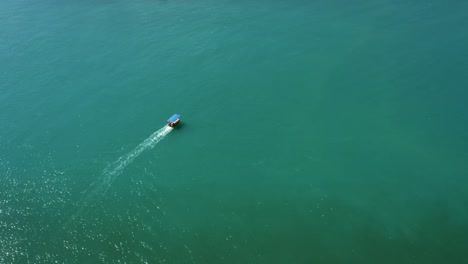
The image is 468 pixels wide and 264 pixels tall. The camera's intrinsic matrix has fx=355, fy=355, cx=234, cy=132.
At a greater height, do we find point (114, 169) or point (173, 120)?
point (173, 120)

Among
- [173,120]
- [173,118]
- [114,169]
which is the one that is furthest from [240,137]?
[114,169]

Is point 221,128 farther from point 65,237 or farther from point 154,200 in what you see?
point 65,237

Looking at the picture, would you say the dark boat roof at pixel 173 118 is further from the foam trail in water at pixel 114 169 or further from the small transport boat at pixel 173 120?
the foam trail in water at pixel 114 169

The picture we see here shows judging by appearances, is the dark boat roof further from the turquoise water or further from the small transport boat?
the turquoise water

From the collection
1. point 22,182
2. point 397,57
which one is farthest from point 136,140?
point 397,57

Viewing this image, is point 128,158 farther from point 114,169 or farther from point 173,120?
point 173,120

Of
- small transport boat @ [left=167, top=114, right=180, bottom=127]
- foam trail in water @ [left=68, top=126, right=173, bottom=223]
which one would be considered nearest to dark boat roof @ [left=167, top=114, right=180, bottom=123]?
small transport boat @ [left=167, top=114, right=180, bottom=127]

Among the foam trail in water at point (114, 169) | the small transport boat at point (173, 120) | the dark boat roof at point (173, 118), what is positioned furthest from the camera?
the dark boat roof at point (173, 118)

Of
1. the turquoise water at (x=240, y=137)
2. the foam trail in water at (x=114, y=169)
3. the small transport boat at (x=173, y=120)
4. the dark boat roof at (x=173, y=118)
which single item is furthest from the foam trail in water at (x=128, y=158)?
the dark boat roof at (x=173, y=118)
